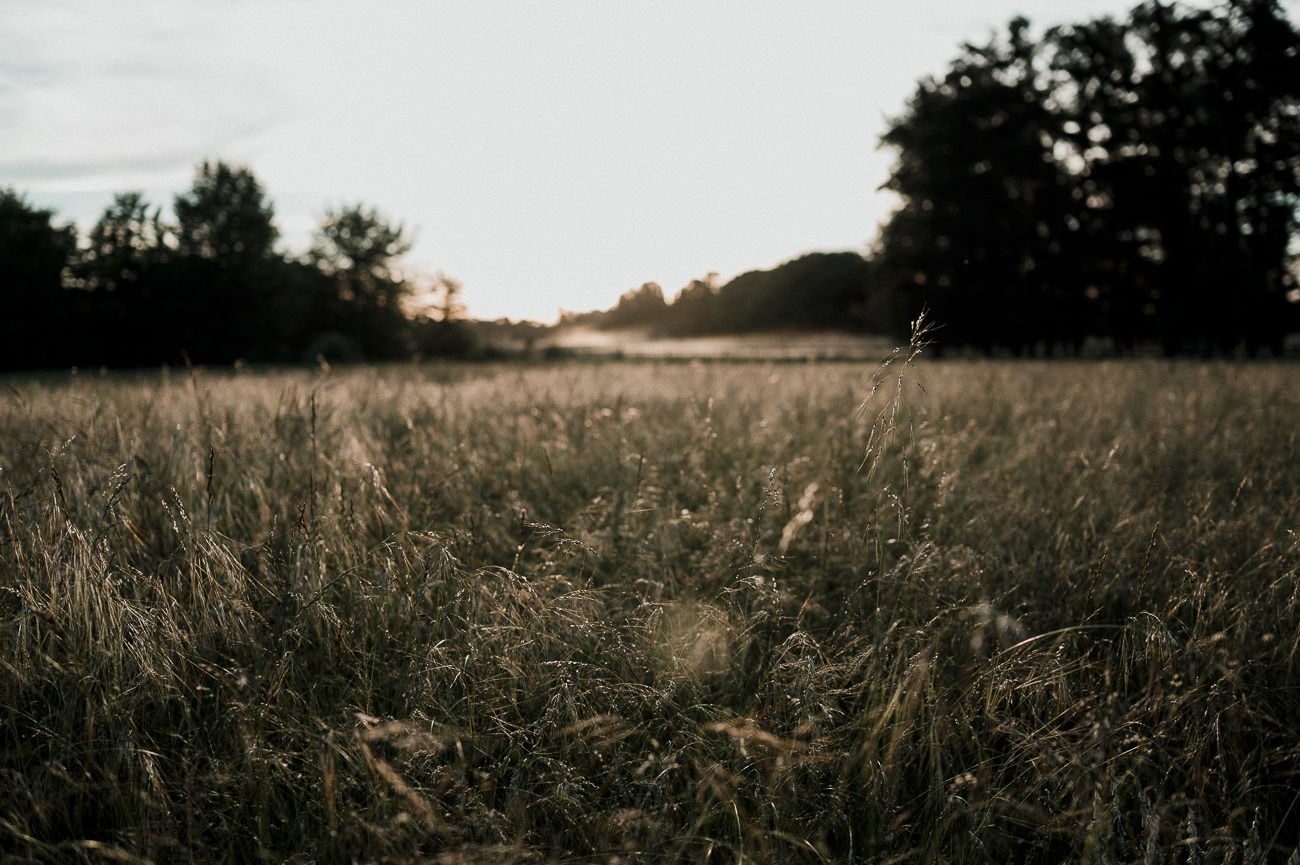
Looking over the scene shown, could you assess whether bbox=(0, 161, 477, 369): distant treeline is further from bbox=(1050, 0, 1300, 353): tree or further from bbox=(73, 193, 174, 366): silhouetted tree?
bbox=(1050, 0, 1300, 353): tree

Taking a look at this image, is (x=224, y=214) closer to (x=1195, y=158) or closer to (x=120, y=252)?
(x=120, y=252)

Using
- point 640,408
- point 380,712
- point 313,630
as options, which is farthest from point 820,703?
point 640,408

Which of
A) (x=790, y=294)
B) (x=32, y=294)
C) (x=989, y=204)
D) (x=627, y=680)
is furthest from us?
(x=790, y=294)

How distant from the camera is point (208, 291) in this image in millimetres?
27641

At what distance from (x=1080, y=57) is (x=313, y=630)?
3473 cm

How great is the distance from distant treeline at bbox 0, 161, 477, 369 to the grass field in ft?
93.2

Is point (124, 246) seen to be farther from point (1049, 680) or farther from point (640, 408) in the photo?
point (1049, 680)

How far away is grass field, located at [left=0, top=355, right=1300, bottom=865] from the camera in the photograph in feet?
3.70

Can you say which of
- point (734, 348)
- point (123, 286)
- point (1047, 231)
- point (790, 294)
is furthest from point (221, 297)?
point (790, 294)

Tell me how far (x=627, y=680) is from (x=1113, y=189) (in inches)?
1268

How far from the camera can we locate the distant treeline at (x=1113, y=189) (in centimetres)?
2331

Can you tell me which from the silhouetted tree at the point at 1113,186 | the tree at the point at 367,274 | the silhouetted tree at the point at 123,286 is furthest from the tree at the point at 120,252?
the silhouetted tree at the point at 1113,186

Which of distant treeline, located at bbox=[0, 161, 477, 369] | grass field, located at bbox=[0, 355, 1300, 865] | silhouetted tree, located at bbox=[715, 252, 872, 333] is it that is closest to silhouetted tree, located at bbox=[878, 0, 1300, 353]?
grass field, located at bbox=[0, 355, 1300, 865]

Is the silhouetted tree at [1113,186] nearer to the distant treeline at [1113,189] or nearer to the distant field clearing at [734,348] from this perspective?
the distant treeline at [1113,189]
